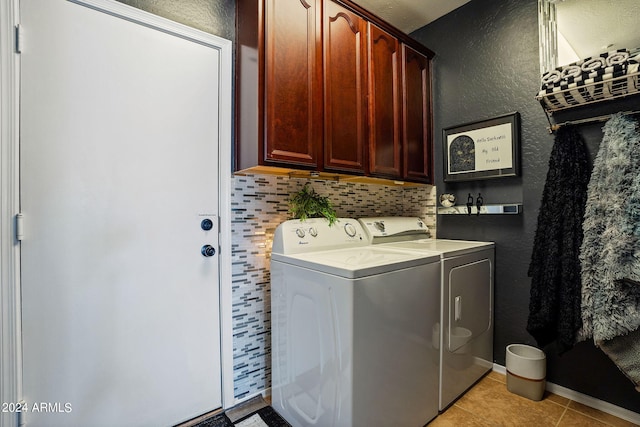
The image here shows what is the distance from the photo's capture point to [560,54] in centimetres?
171

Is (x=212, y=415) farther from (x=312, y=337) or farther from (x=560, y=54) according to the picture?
(x=560, y=54)

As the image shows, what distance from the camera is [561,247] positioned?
1637 mm

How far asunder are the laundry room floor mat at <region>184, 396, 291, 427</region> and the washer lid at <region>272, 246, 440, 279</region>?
855 millimetres

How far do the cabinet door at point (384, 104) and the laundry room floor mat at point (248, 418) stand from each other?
1.53 m

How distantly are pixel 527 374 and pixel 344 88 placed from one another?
6.67 ft

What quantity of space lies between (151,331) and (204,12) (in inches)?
67.2

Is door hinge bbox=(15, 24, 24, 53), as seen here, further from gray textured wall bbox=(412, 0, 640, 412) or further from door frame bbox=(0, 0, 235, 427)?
gray textured wall bbox=(412, 0, 640, 412)

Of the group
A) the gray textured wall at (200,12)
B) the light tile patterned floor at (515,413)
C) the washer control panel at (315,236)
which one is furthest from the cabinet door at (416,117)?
the light tile patterned floor at (515,413)

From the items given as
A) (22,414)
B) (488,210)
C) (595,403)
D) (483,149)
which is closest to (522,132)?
(483,149)

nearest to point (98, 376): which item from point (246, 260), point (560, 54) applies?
point (246, 260)

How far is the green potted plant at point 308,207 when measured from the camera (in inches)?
70.6

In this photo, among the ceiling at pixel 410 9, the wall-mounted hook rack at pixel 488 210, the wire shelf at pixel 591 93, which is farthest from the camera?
the ceiling at pixel 410 9

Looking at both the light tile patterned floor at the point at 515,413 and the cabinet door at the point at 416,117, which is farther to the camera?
the cabinet door at the point at 416,117

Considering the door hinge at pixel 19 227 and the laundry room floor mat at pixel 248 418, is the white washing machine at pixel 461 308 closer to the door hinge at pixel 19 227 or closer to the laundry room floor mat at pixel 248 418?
Answer: the laundry room floor mat at pixel 248 418
